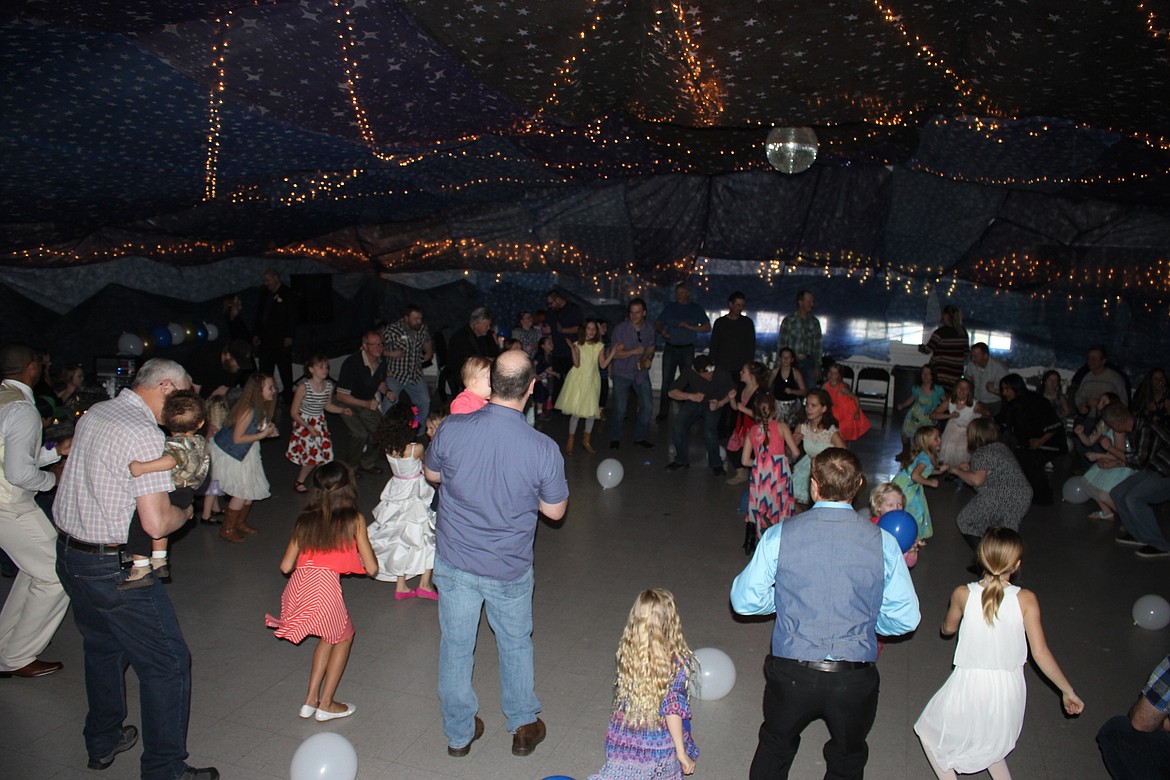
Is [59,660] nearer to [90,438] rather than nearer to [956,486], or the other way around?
[90,438]

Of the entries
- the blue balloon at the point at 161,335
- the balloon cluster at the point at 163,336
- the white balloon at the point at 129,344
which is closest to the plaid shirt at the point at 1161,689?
the balloon cluster at the point at 163,336

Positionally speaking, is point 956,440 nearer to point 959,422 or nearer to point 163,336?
point 959,422

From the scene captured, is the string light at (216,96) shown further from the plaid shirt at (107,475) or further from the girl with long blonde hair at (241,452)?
the plaid shirt at (107,475)

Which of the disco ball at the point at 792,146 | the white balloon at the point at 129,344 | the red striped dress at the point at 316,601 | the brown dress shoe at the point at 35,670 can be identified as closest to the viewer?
the red striped dress at the point at 316,601

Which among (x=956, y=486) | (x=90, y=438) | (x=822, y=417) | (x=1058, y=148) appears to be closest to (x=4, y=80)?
(x=90, y=438)

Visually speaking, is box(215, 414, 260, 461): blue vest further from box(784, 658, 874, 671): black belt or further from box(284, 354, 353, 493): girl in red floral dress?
box(784, 658, 874, 671): black belt

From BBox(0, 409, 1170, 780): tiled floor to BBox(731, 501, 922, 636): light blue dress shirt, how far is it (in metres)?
1.17

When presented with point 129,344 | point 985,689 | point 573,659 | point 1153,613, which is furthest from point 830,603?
point 129,344

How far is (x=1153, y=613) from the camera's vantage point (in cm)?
521

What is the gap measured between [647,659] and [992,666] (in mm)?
1474

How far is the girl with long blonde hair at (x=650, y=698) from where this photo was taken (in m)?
3.01

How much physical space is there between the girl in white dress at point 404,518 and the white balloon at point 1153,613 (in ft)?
14.5

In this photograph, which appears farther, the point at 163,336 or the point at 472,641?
the point at 163,336

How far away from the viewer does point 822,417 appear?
6137 millimetres
